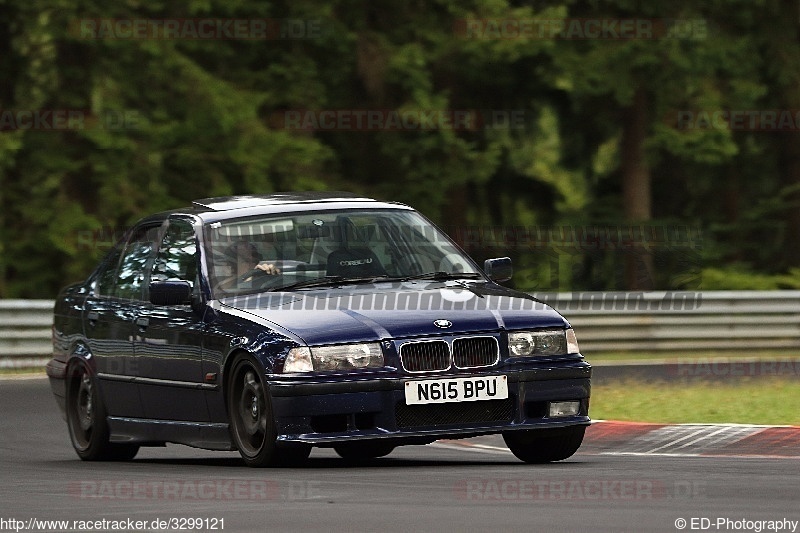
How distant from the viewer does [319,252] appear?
437 inches

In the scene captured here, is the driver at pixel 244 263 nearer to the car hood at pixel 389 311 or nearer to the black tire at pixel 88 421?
the car hood at pixel 389 311

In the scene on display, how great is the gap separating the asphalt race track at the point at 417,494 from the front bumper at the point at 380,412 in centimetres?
21

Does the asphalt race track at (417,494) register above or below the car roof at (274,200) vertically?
below

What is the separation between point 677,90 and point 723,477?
2092cm

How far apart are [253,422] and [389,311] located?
3.07ft

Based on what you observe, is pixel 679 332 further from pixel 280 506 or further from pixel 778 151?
pixel 280 506

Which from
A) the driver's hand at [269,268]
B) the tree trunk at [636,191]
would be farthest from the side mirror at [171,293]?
the tree trunk at [636,191]

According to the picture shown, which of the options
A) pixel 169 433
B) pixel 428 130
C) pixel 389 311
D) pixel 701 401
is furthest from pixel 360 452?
pixel 428 130

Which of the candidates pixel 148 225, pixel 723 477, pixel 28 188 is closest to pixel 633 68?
pixel 28 188

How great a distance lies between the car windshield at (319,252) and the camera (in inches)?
432

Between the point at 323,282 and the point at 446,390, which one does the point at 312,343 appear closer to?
the point at 446,390

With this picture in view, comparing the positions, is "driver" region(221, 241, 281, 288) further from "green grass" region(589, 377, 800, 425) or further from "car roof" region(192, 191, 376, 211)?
"green grass" region(589, 377, 800, 425)

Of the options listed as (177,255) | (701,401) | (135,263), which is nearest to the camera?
(177,255)

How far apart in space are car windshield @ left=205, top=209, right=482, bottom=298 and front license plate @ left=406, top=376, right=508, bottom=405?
109 cm
